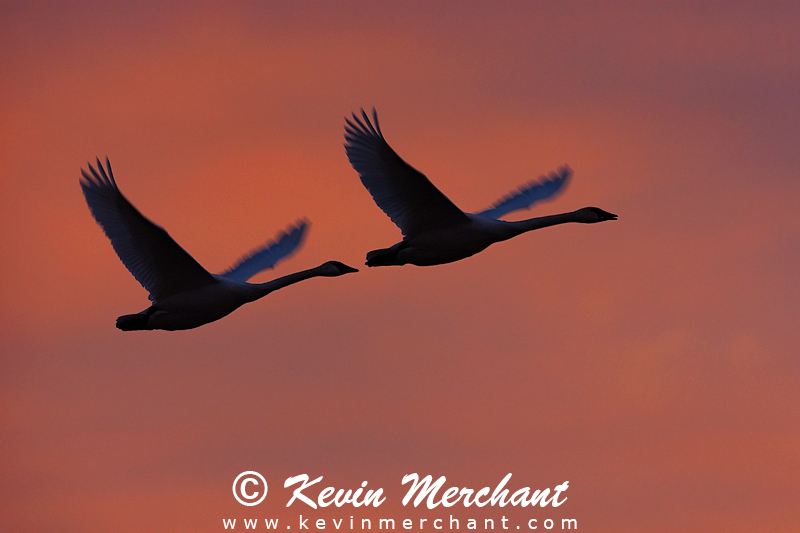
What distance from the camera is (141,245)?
3012cm

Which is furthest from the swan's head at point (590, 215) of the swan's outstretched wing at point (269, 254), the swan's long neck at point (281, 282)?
the swan's outstretched wing at point (269, 254)

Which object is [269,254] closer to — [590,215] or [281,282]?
[281,282]

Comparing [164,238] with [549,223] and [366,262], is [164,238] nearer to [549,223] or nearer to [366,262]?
[366,262]

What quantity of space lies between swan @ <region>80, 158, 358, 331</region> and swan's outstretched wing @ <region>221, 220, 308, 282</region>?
3026mm

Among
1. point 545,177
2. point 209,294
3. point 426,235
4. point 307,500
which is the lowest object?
point 307,500

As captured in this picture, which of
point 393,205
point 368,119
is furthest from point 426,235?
point 368,119

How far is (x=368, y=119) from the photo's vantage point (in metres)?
29.7

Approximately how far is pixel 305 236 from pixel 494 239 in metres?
6.22

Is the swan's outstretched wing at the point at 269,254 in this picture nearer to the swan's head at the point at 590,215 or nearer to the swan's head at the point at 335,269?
the swan's head at the point at 335,269

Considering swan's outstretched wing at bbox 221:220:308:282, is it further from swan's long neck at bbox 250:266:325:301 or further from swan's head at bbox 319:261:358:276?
swan's head at bbox 319:261:358:276

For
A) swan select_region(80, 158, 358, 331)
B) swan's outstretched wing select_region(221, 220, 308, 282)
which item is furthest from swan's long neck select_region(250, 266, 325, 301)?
swan's outstretched wing select_region(221, 220, 308, 282)

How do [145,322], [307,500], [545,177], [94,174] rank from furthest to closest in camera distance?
[545,177], [307,500], [145,322], [94,174]

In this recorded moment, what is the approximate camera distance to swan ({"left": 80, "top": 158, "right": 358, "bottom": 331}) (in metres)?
29.5

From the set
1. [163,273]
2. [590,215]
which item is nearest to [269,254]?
[163,273]
